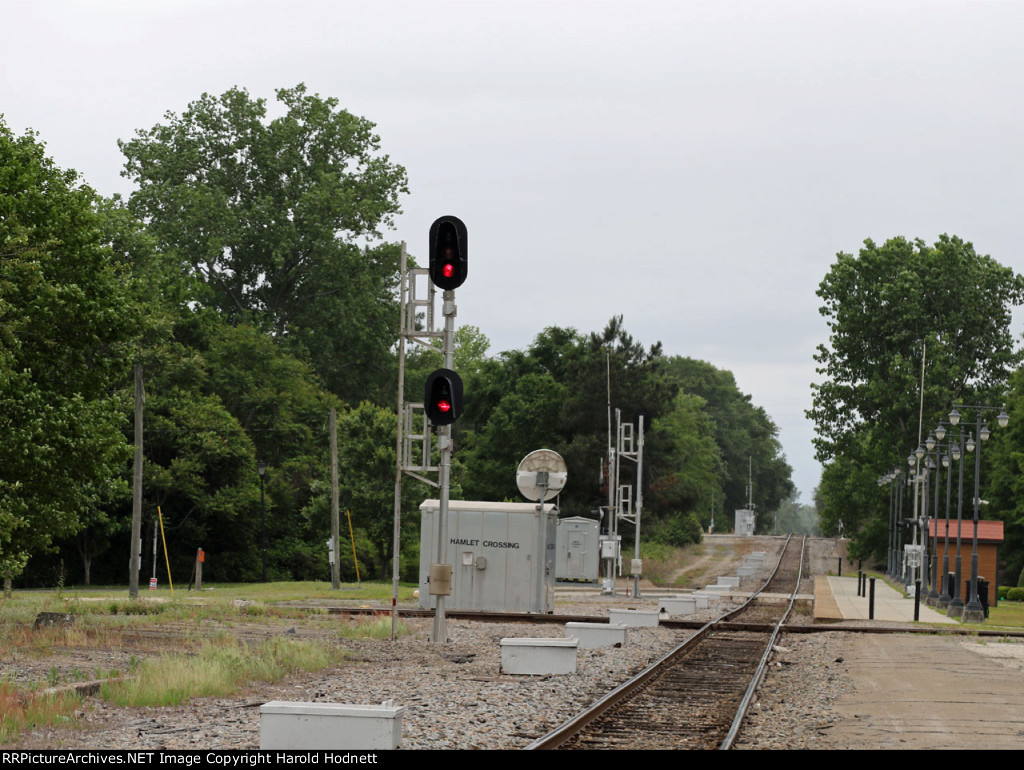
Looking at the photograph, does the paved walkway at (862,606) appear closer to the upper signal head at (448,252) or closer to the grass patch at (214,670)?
the upper signal head at (448,252)

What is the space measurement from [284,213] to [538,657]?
60444 mm

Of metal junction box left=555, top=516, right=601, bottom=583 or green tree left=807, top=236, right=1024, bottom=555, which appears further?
green tree left=807, top=236, right=1024, bottom=555

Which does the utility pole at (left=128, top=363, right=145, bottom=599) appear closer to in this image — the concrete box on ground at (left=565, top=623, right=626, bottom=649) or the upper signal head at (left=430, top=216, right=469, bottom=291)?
the concrete box on ground at (left=565, top=623, right=626, bottom=649)

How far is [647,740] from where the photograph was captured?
41.4 feet

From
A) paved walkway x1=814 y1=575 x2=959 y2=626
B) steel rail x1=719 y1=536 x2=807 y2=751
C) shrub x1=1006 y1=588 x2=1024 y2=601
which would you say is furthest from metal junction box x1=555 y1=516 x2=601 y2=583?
steel rail x1=719 y1=536 x2=807 y2=751

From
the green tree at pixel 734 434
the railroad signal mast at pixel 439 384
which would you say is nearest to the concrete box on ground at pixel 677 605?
the railroad signal mast at pixel 439 384

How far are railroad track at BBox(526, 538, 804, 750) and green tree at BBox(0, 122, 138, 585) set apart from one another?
15219mm

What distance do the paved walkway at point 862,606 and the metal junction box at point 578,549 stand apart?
400 inches

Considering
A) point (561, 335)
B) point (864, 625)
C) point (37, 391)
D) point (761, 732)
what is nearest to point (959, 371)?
point (561, 335)

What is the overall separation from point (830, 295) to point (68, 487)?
60.4m

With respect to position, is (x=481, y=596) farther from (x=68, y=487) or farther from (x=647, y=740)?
(x=647, y=740)

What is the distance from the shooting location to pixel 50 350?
32.8 m

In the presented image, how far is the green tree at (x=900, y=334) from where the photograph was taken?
80562 millimetres

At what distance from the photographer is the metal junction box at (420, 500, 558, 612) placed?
31297 millimetres
